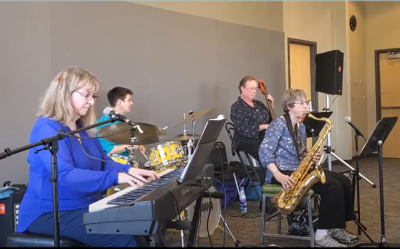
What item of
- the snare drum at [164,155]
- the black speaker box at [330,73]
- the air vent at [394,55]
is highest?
the air vent at [394,55]

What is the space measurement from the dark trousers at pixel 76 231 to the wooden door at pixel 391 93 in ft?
26.9

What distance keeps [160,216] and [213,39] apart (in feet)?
13.7

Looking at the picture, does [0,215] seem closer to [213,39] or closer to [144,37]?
[144,37]

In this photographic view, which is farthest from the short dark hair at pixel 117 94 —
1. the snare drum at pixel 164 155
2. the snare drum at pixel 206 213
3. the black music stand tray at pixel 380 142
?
the black music stand tray at pixel 380 142

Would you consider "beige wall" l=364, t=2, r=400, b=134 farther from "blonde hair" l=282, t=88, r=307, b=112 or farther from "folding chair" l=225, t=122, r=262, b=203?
"blonde hair" l=282, t=88, r=307, b=112

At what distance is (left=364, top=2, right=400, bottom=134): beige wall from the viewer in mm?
8789

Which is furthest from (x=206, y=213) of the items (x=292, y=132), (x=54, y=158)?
(x=54, y=158)

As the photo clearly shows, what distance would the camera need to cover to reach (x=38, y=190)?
82.9 inches

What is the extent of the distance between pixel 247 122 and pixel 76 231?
3.06m

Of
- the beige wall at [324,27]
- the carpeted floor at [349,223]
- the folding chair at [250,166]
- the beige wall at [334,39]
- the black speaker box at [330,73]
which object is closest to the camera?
the carpeted floor at [349,223]

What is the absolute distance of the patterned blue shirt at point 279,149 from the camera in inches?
134

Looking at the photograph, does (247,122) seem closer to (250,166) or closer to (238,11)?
(250,166)

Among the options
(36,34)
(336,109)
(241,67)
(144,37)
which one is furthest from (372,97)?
(36,34)

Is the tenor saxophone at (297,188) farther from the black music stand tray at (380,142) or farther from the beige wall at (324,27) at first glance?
the beige wall at (324,27)
